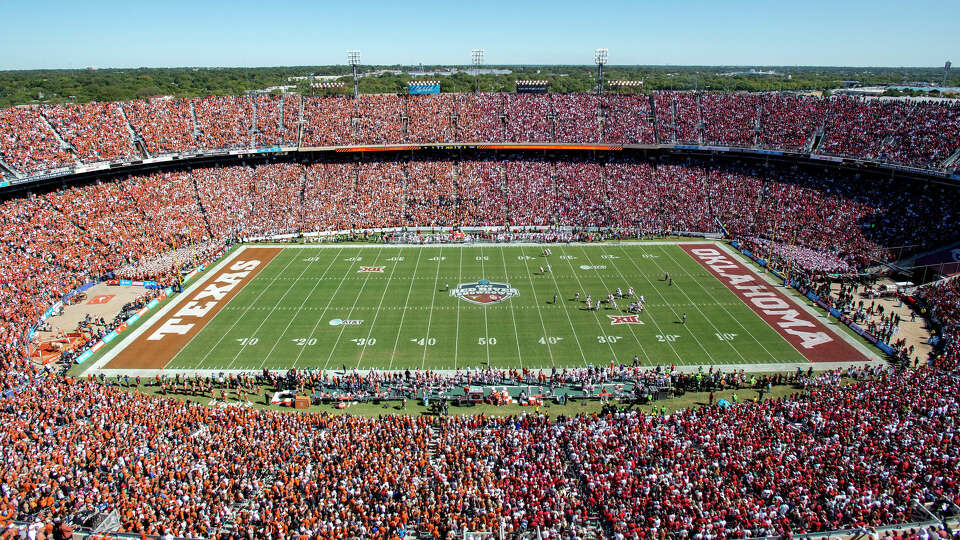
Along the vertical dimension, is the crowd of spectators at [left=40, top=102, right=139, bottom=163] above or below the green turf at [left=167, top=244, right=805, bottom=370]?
above

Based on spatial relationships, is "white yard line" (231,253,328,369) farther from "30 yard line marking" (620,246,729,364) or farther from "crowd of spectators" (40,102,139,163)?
"30 yard line marking" (620,246,729,364)

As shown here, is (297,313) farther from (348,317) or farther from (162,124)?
(162,124)

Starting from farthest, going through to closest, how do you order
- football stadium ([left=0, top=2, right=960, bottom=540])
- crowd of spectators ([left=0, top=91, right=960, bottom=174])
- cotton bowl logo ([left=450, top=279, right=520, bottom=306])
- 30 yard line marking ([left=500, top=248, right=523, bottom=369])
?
1. crowd of spectators ([left=0, top=91, right=960, bottom=174])
2. cotton bowl logo ([left=450, top=279, right=520, bottom=306])
3. 30 yard line marking ([left=500, top=248, right=523, bottom=369])
4. football stadium ([left=0, top=2, right=960, bottom=540])

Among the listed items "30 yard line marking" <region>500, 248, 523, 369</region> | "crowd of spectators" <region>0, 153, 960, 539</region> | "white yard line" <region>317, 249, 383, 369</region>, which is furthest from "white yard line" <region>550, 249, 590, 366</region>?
"white yard line" <region>317, 249, 383, 369</region>

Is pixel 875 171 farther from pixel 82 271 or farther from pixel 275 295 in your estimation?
pixel 82 271

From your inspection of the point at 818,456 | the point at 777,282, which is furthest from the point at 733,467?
the point at 777,282

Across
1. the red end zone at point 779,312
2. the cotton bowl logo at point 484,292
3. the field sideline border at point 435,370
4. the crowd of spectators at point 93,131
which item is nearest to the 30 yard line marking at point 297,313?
the field sideline border at point 435,370
